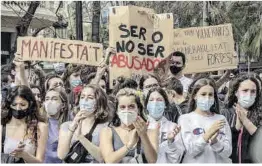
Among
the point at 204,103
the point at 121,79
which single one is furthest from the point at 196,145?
the point at 121,79

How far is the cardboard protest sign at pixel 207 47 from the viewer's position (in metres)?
7.59

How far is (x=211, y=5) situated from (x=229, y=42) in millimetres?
335

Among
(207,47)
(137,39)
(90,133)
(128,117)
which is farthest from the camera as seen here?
(207,47)

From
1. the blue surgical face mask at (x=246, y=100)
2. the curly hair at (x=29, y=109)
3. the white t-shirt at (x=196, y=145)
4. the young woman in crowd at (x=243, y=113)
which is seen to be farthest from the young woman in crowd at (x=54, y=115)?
the blue surgical face mask at (x=246, y=100)

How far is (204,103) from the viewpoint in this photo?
7.46 metres

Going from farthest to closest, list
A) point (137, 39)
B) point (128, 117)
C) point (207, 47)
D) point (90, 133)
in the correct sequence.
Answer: point (207, 47), point (137, 39), point (90, 133), point (128, 117)

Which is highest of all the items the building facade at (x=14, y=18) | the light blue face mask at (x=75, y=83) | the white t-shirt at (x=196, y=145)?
the building facade at (x=14, y=18)

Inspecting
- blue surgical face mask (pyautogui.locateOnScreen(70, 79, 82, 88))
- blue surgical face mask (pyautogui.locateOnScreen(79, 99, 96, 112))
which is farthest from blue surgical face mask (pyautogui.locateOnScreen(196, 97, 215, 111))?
blue surgical face mask (pyautogui.locateOnScreen(70, 79, 82, 88))

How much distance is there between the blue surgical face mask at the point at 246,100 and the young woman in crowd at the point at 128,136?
0.78 meters

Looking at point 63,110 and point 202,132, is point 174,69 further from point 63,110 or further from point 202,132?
point 63,110

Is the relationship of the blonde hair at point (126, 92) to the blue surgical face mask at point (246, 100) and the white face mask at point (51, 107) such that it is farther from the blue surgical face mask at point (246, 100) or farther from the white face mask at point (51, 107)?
the blue surgical face mask at point (246, 100)

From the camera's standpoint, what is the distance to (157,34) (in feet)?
24.8

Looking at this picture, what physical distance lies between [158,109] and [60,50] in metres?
0.92

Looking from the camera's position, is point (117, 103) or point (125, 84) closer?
point (117, 103)
